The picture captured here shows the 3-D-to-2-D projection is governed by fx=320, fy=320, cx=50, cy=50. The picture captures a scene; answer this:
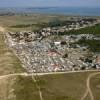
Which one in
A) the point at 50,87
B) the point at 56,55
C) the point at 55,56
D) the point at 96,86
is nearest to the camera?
the point at 50,87

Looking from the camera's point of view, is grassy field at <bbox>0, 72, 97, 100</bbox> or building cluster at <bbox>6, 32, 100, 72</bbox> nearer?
grassy field at <bbox>0, 72, 97, 100</bbox>

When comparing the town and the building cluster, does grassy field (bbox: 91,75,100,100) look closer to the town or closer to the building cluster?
the town

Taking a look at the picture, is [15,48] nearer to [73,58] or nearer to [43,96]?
[73,58]

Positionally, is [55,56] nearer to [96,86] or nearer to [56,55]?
[56,55]

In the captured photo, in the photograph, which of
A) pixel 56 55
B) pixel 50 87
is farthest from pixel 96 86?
pixel 56 55

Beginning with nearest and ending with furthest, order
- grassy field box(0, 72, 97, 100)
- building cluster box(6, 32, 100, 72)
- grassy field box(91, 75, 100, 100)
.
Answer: grassy field box(0, 72, 97, 100) < grassy field box(91, 75, 100, 100) < building cluster box(6, 32, 100, 72)

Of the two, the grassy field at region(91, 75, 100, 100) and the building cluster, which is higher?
the grassy field at region(91, 75, 100, 100)

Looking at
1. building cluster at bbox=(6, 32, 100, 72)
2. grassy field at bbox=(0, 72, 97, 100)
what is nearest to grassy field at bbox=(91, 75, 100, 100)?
grassy field at bbox=(0, 72, 97, 100)

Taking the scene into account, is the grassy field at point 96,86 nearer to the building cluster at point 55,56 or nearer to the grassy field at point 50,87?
the grassy field at point 50,87

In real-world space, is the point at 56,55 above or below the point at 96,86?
below
